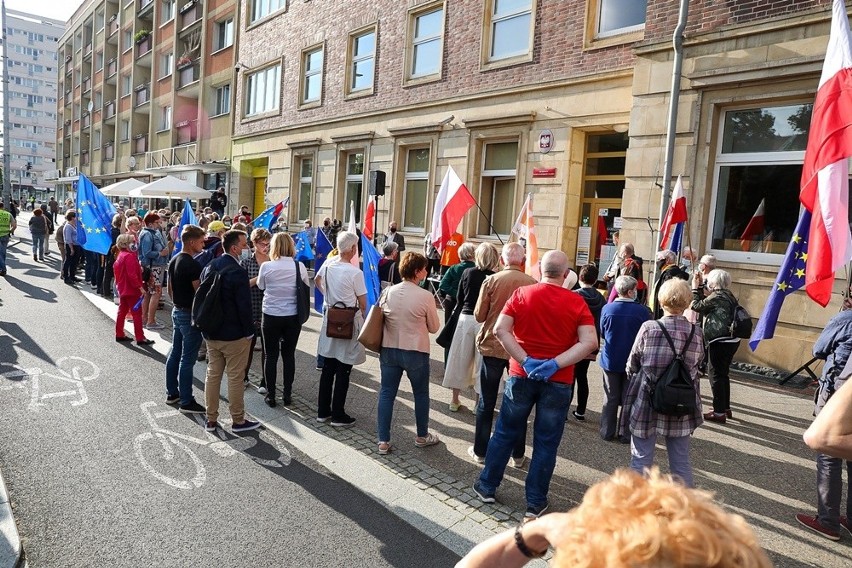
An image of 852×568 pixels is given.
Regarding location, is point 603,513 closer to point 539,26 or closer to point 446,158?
point 539,26

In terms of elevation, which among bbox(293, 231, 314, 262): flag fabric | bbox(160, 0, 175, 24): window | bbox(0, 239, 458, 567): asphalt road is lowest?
bbox(0, 239, 458, 567): asphalt road

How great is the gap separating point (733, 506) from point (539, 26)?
1024 centimetres

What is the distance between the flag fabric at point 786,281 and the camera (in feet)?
16.5

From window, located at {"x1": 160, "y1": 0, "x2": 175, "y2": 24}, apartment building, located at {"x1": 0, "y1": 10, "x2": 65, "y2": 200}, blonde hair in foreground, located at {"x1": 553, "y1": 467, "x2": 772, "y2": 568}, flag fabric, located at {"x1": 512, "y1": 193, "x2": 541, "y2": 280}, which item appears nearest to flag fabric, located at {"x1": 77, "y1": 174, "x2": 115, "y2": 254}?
flag fabric, located at {"x1": 512, "y1": 193, "x2": 541, "y2": 280}

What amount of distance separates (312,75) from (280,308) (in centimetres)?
1507

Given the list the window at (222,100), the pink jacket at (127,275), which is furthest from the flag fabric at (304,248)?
the window at (222,100)

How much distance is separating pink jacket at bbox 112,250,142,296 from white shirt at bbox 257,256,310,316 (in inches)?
131

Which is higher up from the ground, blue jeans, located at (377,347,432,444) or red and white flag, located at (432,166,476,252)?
red and white flag, located at (432,166,476,252)

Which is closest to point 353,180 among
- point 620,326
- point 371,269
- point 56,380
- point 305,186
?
point 305,186

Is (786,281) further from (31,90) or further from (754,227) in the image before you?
(31,90)

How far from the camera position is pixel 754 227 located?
899 centimetres

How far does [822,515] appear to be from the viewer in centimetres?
394

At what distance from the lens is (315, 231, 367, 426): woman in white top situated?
5.57m

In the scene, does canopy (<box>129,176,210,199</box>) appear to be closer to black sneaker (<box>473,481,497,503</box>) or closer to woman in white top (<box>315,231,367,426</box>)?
woman in white top (<box>315,231,367,426</box>)
